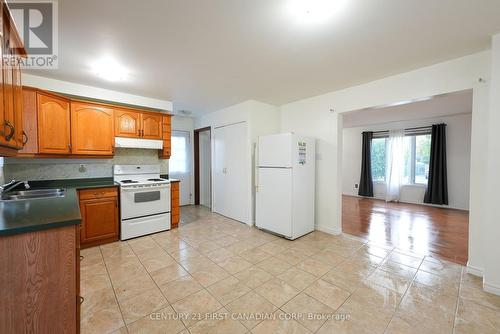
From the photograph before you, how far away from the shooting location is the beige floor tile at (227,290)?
6.27 feet

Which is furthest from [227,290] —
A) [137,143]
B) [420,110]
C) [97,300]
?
[420,110]

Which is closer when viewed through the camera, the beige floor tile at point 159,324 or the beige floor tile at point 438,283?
the beige floor tile at point 159,324

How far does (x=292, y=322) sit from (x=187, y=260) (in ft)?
4.95

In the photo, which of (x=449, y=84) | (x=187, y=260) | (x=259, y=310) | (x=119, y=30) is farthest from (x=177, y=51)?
(x=449, y=84)

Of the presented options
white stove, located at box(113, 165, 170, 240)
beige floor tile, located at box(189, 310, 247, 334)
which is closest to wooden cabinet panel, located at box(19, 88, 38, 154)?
white stove, located at box(113, 165, 170, 240)

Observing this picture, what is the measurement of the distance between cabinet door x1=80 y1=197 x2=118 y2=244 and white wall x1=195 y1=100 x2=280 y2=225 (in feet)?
7.30

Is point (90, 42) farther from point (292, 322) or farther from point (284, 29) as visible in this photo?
point (292, 322)

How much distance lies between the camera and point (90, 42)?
2.07 metres

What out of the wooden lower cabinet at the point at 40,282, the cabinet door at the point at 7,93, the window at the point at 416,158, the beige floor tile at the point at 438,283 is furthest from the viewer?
the window at the point at 416,158

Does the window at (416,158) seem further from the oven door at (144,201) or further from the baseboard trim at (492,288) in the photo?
the oven door at (144,201)

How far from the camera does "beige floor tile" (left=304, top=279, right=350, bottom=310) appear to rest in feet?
6.12

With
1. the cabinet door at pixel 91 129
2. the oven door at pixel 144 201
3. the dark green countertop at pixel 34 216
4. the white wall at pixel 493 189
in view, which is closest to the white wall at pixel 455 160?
the white wall at pixel 493 189

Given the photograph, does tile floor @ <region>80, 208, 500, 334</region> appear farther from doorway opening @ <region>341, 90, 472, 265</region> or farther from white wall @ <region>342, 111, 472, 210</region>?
white wall @ <region>342, 111, 472, 210</region>

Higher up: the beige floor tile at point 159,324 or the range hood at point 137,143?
the range hood at point 137,143
